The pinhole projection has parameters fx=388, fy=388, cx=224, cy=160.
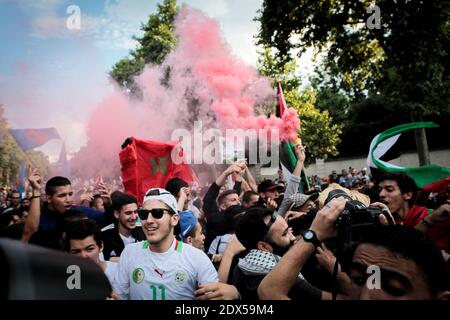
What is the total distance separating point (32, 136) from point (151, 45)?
20.0 meters

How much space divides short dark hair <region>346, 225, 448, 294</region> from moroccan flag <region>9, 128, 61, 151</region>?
283 inches

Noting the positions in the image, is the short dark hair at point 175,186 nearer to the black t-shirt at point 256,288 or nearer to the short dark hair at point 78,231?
the short dark hair at point 78,231

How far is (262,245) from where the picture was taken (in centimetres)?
255

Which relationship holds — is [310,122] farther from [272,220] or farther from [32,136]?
[272,220]

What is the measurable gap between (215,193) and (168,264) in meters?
2.18

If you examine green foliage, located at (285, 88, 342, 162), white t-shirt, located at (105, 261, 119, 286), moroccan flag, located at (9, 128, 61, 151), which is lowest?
white t-shirt, located at (105, 261, 119, 286)

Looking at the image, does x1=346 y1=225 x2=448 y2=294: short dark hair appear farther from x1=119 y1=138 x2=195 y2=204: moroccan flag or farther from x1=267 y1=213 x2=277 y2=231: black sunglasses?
x1=119 y1=138 x2=195 y2=204: moroccan flag

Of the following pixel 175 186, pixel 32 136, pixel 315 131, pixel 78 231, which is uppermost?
pixel 315 131

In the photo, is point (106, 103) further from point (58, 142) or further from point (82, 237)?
point (82, 237)

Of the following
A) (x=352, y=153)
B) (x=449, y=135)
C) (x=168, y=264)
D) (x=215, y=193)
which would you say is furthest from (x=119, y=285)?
(x=352, y=153)

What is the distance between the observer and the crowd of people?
1730mm

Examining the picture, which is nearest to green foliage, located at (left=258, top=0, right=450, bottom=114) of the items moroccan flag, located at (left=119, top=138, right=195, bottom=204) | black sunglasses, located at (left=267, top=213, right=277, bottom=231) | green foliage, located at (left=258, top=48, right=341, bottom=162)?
green foliage, located at (left=258, top=48, right=341, bottom=162)

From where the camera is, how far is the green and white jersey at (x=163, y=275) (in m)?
2.43

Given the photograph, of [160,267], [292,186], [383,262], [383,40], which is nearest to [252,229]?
[160,267]
